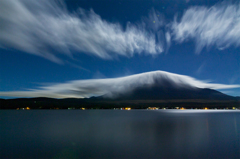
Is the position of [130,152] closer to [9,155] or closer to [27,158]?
[27,158]

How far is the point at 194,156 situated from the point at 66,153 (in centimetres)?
1155

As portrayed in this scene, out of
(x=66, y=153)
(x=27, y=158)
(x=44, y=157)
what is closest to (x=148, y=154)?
(x=66, y=153)

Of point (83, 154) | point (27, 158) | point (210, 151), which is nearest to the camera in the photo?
point (27, 158)

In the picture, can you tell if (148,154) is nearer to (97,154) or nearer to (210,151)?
(97,154)

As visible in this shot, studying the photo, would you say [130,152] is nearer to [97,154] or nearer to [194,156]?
[97,154]

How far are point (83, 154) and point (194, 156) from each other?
987 centimetres

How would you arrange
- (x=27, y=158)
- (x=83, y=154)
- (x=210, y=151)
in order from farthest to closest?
1. (x=210, y=151)
2. (x=83, y=154)
3. (x=27, y=158)

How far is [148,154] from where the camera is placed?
17.0 meters

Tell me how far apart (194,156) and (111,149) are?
26.1 ft

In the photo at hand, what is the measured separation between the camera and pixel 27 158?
15.9m

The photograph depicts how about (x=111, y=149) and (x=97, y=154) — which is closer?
(x=97, y=154)

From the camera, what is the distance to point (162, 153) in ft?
57.0

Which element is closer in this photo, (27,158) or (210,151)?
(27,158)

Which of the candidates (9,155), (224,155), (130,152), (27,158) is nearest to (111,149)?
(130,152)
